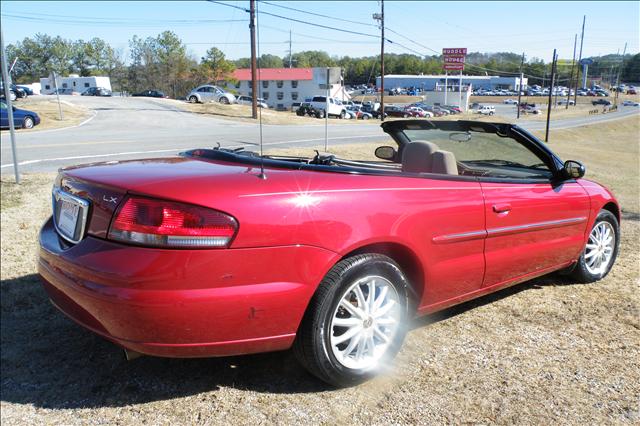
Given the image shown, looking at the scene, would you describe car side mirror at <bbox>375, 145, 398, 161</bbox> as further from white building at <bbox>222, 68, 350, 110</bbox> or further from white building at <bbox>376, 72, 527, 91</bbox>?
white building at <bbox>222, 68, 350, 110</bbox>

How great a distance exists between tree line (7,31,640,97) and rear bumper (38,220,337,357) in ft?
221

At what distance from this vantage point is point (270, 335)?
8.33 feet

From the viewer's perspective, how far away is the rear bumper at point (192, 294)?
2311 millimetres

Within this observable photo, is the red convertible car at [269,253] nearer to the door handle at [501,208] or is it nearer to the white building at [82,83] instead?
the door handle at [501,208]

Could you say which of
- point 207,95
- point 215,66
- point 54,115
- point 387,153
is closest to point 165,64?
point 215,66

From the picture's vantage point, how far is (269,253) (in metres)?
2.44

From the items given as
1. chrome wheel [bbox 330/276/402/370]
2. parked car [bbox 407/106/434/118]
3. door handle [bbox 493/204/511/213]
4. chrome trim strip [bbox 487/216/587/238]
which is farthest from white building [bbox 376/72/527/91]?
chrome wheel [bbox 330/276/402/370]

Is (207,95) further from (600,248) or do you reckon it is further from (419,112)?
(600,248)

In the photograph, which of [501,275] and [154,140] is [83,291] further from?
[154,140]

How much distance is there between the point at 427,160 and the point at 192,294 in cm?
208

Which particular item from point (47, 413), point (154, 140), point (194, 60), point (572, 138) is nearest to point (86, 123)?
point (154, 140)

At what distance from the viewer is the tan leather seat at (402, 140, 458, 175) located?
12.0 ft

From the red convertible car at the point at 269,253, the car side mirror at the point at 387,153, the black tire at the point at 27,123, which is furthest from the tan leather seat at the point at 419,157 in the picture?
the black tire at the point at 27,123

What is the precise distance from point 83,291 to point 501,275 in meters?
2.63
